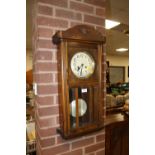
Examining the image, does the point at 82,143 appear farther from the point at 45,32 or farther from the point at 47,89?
the point at 45,32

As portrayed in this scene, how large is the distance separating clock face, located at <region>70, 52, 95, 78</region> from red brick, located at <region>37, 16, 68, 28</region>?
0.23 metres

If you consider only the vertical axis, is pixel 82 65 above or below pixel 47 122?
above

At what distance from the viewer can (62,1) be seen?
1.09 m

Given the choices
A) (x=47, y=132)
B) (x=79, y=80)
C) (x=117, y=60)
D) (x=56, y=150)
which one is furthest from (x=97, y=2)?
(x=117, y=60)

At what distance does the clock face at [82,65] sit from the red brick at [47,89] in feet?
0.57

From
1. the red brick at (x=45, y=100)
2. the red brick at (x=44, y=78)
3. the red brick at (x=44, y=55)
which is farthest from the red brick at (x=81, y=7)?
the red brick at (x=45, y=100)

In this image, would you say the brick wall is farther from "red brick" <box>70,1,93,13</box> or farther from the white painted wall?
the white painted wall

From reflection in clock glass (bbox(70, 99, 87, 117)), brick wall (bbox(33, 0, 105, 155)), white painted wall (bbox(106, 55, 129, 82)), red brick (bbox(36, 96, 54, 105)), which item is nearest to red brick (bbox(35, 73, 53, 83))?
brick wall (bbox(33, 0, 105, 155))

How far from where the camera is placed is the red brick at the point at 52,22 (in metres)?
1.03

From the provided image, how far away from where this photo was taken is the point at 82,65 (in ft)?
3.68

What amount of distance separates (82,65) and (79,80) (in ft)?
0.37
